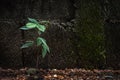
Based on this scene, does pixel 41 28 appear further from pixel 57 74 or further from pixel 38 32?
pixel 57 74

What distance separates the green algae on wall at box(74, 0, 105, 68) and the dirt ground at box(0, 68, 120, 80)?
0.40 feet

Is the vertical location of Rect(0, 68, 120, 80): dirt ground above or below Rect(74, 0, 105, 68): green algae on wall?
below

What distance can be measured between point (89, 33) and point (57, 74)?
529 mm

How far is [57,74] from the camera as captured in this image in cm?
274

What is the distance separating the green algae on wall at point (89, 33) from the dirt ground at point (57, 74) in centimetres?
12

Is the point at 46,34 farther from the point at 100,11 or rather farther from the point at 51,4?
the point at 100,11

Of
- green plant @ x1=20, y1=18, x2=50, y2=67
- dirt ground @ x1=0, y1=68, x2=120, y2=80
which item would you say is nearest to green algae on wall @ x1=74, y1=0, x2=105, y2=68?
dirt ground @ x1=0, y1=68, x2=120, y2=80

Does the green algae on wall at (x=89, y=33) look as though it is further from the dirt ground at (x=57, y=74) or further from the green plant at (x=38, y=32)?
the green plant at (x=38, y=32)

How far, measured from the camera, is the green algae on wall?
2.78 m

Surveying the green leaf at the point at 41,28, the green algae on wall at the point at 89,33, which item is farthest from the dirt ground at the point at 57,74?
the green leaf at the point at 41,28

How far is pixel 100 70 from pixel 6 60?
3.20 feet

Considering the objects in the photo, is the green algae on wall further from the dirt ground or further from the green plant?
the green plant

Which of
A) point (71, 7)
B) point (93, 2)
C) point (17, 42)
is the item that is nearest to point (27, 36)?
point (17, 42)

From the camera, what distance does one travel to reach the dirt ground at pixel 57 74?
8.70ft
